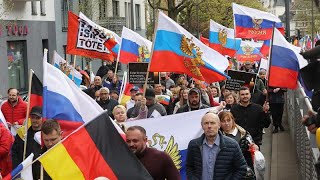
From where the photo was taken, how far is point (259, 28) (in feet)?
59.4

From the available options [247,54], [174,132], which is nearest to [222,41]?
[247,54]

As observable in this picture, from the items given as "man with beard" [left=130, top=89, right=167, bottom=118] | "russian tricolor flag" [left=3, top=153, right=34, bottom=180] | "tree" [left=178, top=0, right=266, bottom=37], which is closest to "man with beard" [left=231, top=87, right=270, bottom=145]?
"man with beard" [left=130, top=89, right=167, bottom=118]

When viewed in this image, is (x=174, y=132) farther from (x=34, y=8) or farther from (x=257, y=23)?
(x=34, y=8)

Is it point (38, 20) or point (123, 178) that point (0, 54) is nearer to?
point (38, 20)

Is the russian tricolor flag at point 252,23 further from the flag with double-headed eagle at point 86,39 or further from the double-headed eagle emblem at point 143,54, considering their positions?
the flag with double-headed eagle at point 86,39

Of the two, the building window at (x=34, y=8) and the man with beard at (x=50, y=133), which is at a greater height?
the building window at (x=34, y=8)

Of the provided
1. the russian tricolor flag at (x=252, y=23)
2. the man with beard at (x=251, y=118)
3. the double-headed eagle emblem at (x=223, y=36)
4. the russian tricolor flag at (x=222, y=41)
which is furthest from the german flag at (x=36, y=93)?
the double-headed eagle emblem at (x=223, y=36)

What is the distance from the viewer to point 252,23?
18.1 meters

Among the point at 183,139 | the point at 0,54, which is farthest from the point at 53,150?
the point at 0,54

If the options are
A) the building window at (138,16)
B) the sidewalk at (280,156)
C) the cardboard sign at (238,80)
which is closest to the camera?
the sidewalk at (280,156)

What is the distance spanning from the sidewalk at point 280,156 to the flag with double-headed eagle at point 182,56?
1.86 meters

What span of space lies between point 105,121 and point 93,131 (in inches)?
4.6

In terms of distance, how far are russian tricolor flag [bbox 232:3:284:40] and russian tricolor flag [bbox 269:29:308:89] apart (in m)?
7.18

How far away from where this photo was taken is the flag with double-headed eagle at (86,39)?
15.2 metres
